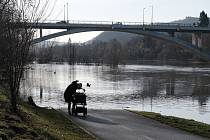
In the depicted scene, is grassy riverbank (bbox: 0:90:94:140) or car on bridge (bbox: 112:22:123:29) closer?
grassy riverbank (bbox: 0:90:94:140)

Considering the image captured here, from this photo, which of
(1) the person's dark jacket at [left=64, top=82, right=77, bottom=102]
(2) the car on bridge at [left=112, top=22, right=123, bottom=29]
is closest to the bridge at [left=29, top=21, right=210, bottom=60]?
(2) the car on bridge at [left=112, top=22, right=123, bottom=29]

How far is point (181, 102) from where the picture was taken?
982 inches

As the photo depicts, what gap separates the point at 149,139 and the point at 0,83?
6.22m

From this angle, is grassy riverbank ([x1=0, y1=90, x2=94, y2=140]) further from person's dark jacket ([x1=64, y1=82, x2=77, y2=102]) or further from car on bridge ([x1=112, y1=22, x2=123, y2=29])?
car on bridge ([x1=112, y1=22, x2=123, y2=29])

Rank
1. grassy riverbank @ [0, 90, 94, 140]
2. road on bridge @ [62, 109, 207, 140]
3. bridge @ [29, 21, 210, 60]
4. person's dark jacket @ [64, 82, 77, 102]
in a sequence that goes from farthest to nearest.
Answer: bridge @ [29, 21, 210, 60]
person's dark jacket @ [64, 82, 77, 102]
road on bridge @ [62, 109, 207, 140]
grassy riverbank @ [0, 90, 94, 140]

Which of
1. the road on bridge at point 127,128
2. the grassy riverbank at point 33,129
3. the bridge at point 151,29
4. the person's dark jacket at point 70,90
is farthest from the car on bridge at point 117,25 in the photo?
the grassy riverbank at point 33,129

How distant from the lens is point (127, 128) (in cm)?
1062

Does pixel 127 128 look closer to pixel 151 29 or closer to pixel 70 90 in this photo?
pixel 70 90

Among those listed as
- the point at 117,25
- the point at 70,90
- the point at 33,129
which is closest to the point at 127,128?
the point at 70,90

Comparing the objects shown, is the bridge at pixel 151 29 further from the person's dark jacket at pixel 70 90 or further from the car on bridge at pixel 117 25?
the person's dark jacket at pixel 70 90

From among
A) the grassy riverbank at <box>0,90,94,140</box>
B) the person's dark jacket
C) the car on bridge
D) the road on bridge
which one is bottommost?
the road on bridge

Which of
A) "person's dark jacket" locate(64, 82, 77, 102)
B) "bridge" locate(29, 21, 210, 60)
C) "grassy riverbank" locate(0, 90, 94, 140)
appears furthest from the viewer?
"bridge" locate(29, 21, 210, 60)

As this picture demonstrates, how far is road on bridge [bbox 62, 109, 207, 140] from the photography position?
945 centimetres

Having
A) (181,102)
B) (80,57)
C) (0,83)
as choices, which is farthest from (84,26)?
(80,57)
